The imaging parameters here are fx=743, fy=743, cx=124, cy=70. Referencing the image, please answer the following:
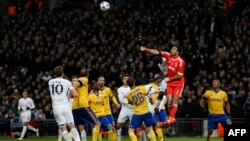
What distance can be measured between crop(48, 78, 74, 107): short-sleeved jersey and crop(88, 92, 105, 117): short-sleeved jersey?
2732 mm

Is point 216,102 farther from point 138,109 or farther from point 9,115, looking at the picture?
point 9,115

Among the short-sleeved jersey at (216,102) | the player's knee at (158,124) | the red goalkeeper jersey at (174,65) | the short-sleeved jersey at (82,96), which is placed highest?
the red goalkeeper jersey at (174,65)

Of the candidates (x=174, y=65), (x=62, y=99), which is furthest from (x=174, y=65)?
(x=62, y=99)

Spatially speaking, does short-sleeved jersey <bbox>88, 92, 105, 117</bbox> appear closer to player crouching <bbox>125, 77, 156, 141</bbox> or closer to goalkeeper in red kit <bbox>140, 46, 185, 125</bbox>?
player crouching <bbox>125, 77, 156, 141</bbox>

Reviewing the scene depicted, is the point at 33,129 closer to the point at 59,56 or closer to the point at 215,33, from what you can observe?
the point at 59,56

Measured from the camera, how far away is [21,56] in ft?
119

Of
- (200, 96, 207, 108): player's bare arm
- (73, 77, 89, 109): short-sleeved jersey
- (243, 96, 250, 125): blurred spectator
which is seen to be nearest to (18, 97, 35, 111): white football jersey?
(243, 96, 250, 125): blurred spectator

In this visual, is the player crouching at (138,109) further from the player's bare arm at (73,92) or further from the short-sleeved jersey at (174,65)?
the player's bare arm at (73,92)

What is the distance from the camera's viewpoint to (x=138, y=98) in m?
20.9

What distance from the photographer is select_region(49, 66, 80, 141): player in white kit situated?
1997cm

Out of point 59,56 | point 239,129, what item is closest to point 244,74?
point 59,56

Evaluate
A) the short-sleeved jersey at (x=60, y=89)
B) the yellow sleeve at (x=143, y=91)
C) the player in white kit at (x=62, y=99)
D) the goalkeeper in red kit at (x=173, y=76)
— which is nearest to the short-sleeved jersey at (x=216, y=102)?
the goalkeeper in red kit at (x=173, y=76)

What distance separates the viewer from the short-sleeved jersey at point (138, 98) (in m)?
20.7

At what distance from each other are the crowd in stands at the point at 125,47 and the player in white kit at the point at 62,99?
12447 mm
